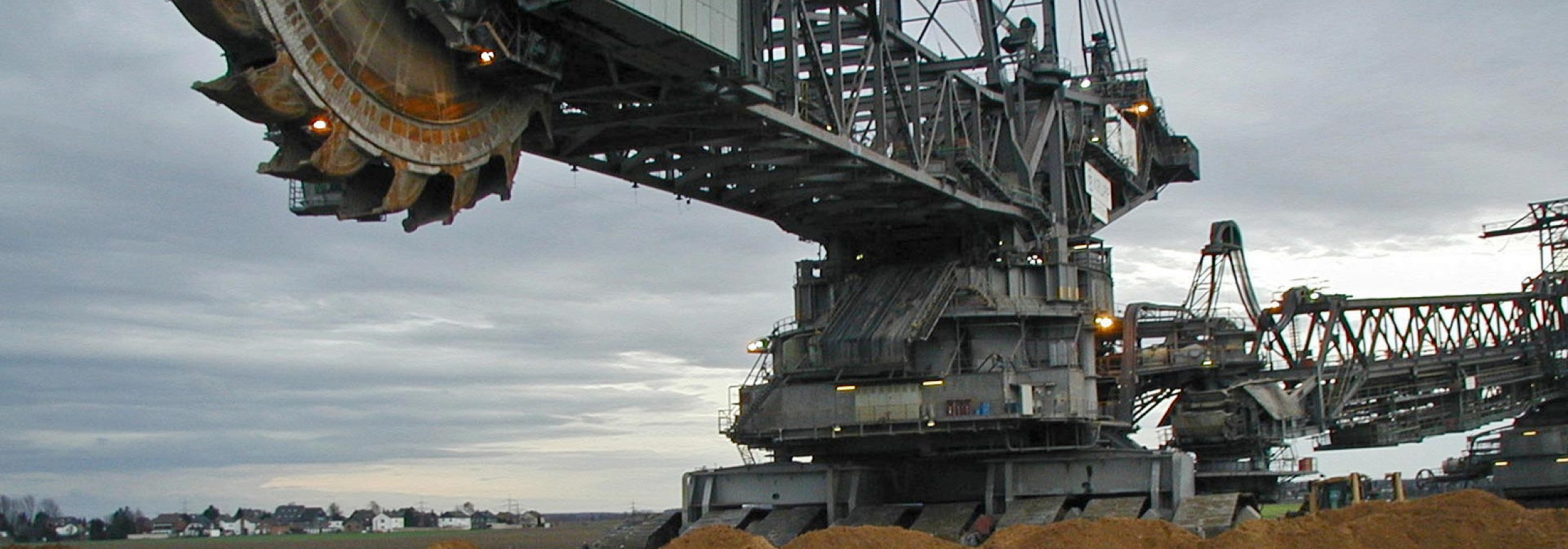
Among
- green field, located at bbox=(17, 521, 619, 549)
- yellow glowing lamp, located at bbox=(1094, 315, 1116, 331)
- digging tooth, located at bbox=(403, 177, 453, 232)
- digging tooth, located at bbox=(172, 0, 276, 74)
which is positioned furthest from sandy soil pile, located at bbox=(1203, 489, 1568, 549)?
green field, located at bbox=(17, 521, 619, 549)

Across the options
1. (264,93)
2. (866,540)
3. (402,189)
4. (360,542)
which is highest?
(264,93)

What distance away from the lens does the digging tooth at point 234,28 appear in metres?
25.4

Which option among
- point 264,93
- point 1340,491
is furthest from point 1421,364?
point 264,93

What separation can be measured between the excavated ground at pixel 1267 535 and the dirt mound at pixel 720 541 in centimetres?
4

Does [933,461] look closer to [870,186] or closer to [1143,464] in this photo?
[1143,464]

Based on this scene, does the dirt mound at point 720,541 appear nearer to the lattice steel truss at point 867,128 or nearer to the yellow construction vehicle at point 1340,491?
the lattice steel truss at point 867,128

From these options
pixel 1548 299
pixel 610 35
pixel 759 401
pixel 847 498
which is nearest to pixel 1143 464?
pixel 847 498

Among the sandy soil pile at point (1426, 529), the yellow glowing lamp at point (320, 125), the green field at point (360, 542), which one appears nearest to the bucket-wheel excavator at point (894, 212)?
the yellow glowing lamp at point (320, 125)

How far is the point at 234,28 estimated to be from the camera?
2578 cm

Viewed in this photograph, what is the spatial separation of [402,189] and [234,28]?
5.47m

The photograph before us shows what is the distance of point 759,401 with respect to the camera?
55281mm

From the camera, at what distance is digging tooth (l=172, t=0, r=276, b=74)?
2545cm

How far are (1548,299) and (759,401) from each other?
44607 millimetres

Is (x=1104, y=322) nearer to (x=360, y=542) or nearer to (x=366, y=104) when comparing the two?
(x=366, y=104)
